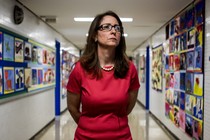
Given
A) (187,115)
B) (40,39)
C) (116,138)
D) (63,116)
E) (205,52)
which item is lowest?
(63,116)

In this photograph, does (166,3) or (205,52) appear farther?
(166,3)

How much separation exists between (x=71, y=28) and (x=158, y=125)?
3373 millimetres

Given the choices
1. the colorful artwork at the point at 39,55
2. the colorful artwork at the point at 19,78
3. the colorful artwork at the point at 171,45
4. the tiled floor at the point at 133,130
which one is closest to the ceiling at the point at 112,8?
the colorful artwork at the point at 171,45

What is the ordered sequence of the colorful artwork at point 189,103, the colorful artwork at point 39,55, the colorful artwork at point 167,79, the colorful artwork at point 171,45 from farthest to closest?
the colorful artwork at point 167,79 → the colorful artwork at point 39,55 → the colorful artwork at point 171,45 → the colorful artwork at point 189,103

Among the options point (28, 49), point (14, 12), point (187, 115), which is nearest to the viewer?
point (14, 12)

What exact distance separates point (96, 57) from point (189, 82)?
2.96m

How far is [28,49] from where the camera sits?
447 cm

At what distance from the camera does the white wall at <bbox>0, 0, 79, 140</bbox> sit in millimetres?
3453

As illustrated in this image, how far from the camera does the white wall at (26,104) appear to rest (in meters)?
3.45

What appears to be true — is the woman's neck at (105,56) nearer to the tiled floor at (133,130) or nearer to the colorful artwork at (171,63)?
the tiled floor at (133,130)

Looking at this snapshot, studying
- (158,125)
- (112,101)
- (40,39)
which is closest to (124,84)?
(112,101)

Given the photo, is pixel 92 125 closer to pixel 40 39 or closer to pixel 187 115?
pixel 187 115

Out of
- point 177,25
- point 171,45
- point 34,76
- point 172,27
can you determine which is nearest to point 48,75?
point 34,76

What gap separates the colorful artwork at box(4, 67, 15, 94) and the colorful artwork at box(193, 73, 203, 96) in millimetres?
2729
